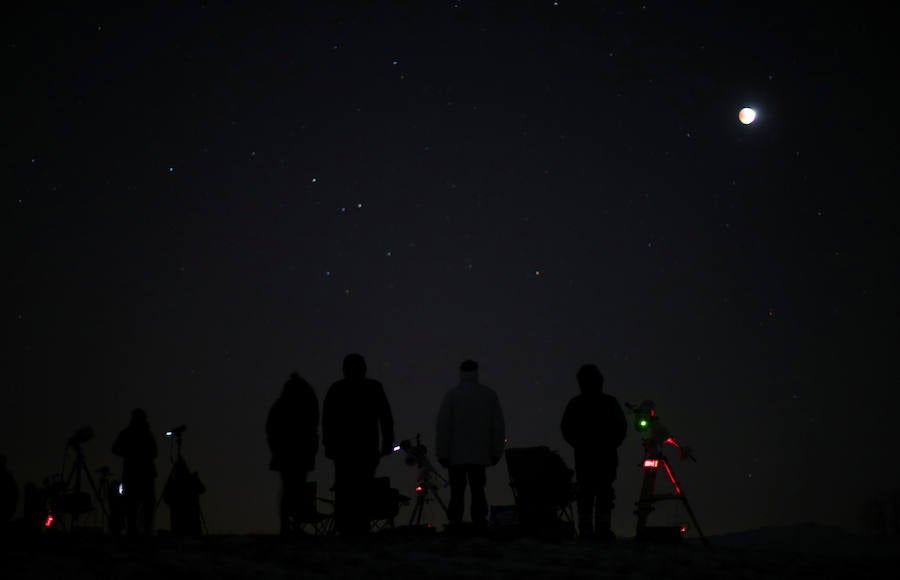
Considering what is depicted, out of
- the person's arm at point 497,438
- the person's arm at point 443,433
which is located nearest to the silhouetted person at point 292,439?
the person's arm at point 443,433

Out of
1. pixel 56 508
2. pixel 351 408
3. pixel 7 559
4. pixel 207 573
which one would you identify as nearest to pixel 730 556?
pixel 351 408

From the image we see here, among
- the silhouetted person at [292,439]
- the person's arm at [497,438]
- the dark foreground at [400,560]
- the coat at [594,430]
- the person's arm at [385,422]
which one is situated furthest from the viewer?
the coat at [594,430]

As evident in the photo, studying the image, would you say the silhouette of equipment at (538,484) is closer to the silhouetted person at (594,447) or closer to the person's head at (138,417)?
the silhouetted person at (594,447)

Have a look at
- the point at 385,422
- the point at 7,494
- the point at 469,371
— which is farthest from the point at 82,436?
the point at 469,371

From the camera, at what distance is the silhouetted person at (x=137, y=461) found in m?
10.7

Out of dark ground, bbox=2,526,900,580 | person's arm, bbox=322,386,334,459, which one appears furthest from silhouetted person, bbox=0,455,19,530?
person's arm, bbox=322,386,334,459

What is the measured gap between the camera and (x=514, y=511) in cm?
1218

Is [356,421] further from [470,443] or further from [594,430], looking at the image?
[594,430]

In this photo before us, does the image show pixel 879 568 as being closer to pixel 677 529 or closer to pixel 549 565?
pixel 677 529

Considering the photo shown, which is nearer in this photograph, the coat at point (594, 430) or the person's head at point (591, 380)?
the coat at point (594, 430)

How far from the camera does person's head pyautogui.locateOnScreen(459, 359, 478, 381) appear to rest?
9906 mm

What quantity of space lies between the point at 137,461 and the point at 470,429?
4.67 metres

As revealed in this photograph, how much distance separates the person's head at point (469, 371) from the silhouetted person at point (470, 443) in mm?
196

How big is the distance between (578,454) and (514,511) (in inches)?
109
